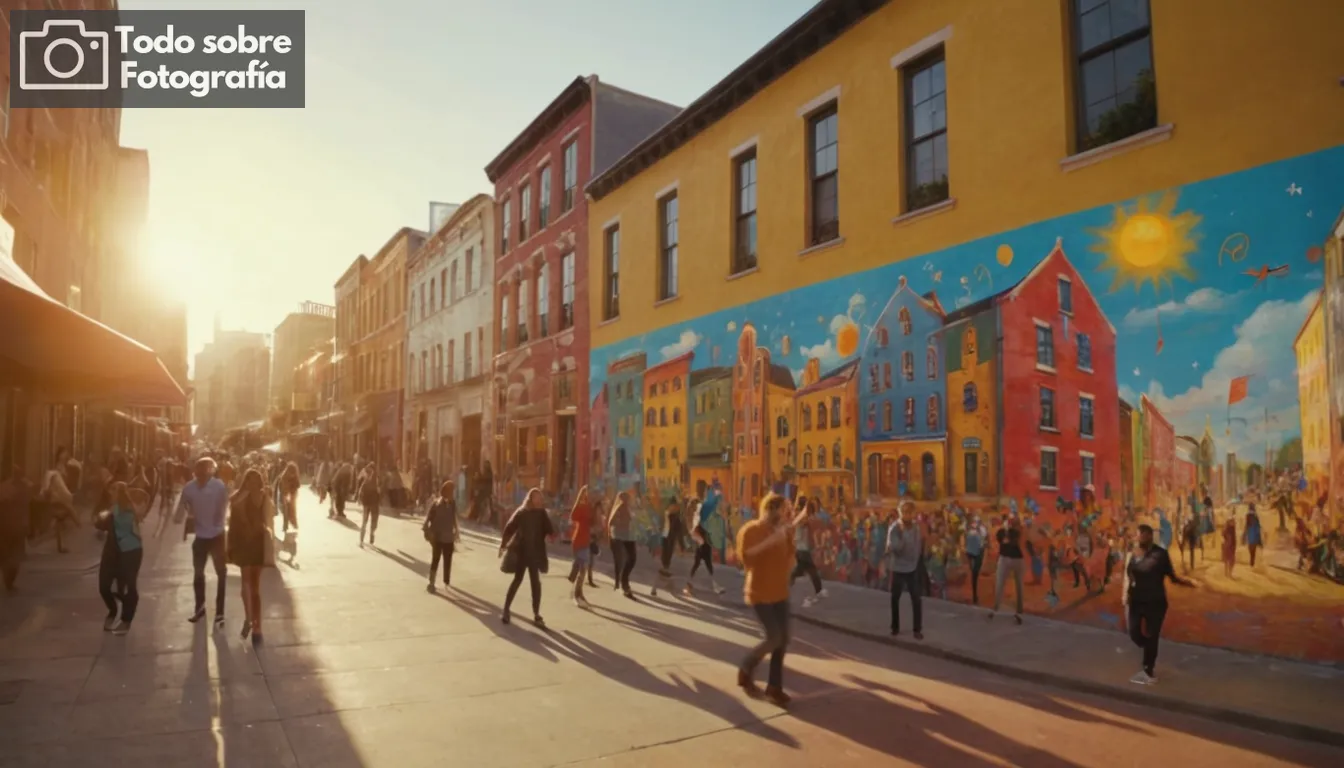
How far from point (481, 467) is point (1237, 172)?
25802 mm

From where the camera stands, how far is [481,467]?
30703 mm

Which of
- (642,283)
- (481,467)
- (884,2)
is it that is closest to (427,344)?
(481,467)

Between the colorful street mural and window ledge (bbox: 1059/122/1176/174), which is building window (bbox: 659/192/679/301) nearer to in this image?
the colorful street mural

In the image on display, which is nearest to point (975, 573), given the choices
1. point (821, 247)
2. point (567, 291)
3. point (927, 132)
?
point (821, 247)

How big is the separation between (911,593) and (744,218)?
31.6 feet

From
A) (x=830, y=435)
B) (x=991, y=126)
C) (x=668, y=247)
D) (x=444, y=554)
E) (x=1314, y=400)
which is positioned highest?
(x=668, y=247)

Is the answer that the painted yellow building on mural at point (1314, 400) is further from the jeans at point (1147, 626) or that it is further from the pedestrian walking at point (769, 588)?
the pedestrian walking at point (769, 588)

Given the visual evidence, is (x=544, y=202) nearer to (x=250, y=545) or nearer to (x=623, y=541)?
(x=623, y=541)

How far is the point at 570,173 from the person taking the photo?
1009 inches

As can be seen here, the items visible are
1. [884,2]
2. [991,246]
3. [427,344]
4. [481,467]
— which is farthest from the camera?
[427,344]

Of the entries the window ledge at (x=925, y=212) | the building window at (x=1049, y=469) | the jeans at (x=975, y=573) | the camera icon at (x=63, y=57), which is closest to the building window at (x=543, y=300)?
the camera icon at (x=63, y=57)

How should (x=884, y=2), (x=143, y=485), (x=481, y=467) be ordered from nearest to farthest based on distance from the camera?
(x=884, y=2) < (x=143, y=485) < (x=481, y=467)

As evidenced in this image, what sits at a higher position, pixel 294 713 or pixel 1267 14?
pixel 1267 14

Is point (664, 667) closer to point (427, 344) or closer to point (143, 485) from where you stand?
point (143, 485)
